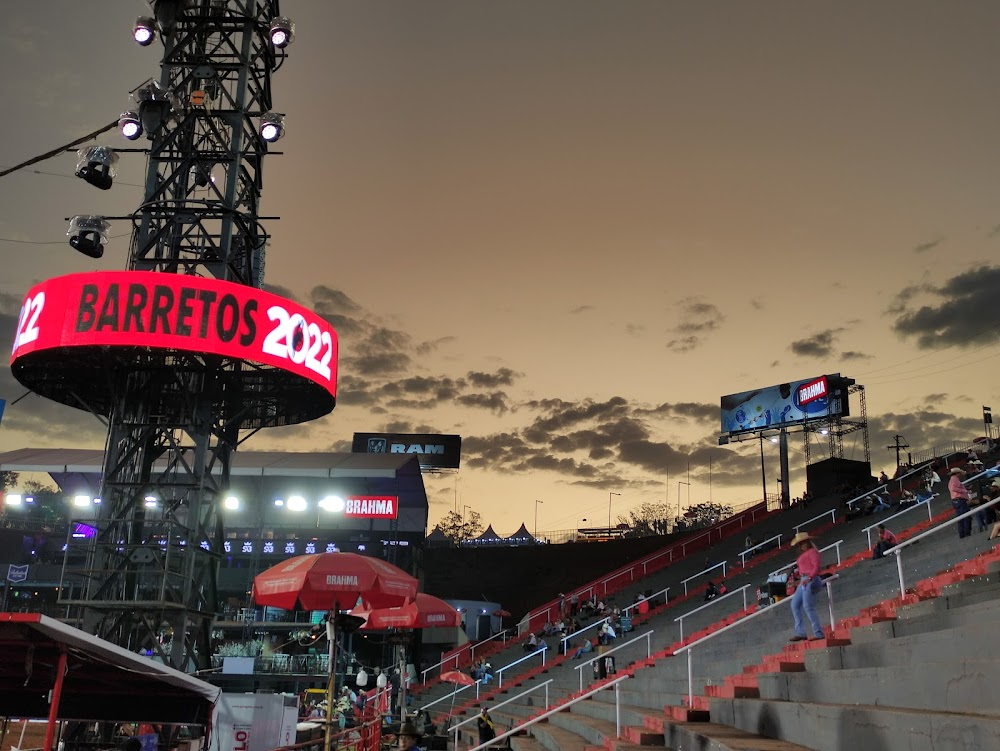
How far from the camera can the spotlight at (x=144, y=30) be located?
20.8m

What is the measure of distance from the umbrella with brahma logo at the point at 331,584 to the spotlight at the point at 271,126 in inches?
497

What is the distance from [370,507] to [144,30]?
30868 millimetres

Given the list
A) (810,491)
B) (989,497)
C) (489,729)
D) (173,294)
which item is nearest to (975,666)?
(989,497)

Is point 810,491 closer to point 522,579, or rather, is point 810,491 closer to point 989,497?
point 522,579

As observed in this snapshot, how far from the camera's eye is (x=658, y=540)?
49.3 m

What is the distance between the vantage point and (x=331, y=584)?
11.1 metres

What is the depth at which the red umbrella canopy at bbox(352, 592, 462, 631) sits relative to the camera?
55.3ft

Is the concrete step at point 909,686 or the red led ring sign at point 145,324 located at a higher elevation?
the red led ring sign at point 145,324

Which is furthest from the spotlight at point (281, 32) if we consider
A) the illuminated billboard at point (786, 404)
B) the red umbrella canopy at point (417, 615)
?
the illuminated billboard at point (786, 404)

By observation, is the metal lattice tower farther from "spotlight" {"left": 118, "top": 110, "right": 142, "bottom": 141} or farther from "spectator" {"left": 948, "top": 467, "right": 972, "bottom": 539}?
"spectator" {"left": 948, "top": 467, "right": 972, "bottom": 539}

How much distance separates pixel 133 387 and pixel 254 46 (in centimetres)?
989

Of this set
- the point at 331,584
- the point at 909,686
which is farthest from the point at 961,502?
the point at 331,584

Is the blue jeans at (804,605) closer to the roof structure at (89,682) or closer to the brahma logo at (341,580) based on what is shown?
the brahma logo at (341,580)

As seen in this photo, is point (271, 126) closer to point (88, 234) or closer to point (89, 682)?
point (88, 234)
